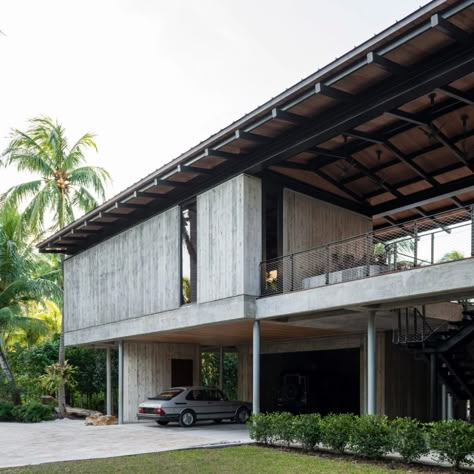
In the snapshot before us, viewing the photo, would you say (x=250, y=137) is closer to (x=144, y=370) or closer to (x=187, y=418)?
(x=187, y=418)

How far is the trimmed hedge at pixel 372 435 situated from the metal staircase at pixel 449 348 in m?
3.28

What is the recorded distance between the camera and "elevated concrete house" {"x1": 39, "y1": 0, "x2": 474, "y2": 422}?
12.6m

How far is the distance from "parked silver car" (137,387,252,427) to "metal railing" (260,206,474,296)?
519 cm

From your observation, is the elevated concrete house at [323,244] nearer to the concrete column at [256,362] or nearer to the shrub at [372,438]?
the concrete column at [256,362]

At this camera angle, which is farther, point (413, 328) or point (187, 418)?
point (187, 418)

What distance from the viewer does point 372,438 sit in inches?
474

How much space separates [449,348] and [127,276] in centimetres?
1038

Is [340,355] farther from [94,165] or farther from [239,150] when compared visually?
[94,165]

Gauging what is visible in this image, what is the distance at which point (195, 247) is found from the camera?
18203 mm

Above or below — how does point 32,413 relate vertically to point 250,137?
below

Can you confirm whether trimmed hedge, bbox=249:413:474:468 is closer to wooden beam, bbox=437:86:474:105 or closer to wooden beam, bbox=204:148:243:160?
wooden beam, bbox=204:148:243:160

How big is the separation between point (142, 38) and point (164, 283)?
1086cm

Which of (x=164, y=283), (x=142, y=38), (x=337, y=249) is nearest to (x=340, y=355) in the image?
(x=337, y=249)

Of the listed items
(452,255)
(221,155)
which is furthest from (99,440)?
(452,255)
